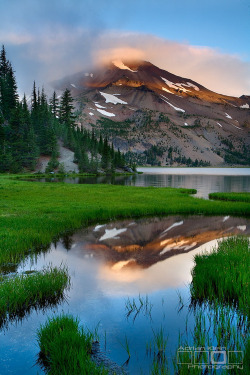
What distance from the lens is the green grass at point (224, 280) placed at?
10.0 m

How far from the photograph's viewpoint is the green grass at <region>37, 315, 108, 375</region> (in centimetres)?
629

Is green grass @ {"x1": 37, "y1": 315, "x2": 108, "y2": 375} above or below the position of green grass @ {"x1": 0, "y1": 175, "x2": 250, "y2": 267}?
below

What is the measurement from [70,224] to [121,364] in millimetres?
15733

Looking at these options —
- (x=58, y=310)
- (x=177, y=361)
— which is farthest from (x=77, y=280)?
(x=177, y=361)

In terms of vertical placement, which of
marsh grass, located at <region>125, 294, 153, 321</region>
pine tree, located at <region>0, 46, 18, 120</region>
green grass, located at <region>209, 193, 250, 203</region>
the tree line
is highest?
pine tree, located at <region>0, 46, 18, 120</region>

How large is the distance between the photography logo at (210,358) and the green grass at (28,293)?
16.9ft

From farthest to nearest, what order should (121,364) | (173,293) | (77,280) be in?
(77,280) → (173,293) → (121,364)

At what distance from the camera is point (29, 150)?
311 feet

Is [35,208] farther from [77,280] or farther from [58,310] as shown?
[58,310]

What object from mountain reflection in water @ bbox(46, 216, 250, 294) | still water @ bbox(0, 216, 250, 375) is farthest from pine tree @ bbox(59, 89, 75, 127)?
still water @ bbox(0, 216, 250, 375)

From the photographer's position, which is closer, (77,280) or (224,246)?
(77,280)

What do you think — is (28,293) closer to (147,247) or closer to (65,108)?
(147,247)

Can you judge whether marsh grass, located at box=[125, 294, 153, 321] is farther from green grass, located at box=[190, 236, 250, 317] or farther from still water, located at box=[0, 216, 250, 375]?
green grass, located at box=[190, 236, 250, 317]

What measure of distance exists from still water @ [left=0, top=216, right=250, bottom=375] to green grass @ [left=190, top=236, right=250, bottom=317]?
69 centimetres
